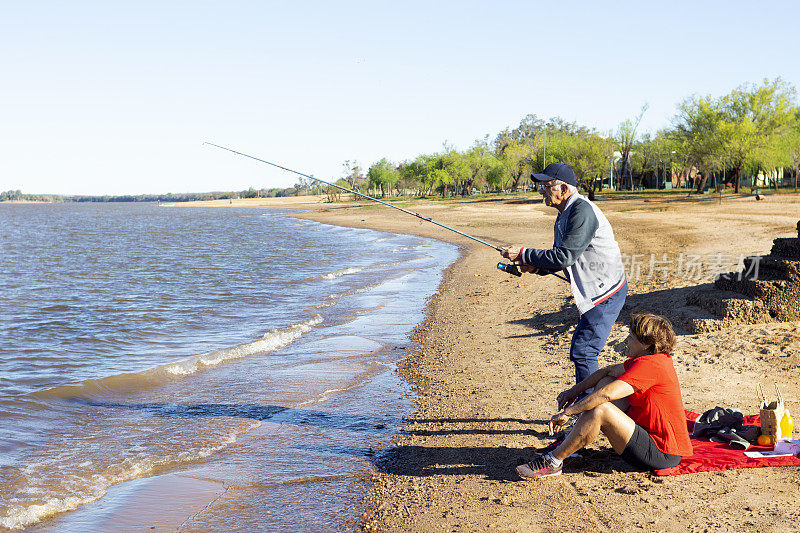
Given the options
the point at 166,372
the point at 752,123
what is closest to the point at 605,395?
the point at 166,372

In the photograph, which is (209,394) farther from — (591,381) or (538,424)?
(591,381)

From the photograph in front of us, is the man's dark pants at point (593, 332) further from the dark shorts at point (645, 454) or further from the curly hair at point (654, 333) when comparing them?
the dark shorts at point (645, 454)

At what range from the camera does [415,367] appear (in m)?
8.09

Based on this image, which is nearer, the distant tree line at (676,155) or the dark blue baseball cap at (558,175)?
the dark blue baseball cap at (558,175)

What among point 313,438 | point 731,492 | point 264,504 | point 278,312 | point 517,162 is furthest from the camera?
point 517,162

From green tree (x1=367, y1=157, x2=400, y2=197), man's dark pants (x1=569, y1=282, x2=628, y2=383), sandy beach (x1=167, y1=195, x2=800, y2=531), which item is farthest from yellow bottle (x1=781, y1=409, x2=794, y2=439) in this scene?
green tree (x1=367, y1=157, x2=400, y2=197)

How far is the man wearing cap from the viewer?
443cm

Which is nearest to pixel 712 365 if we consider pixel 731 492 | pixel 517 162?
pixel 731 492

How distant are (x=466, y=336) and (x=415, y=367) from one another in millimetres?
1625

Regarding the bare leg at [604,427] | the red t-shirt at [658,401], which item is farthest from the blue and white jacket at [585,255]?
the bare leg at [604,427]

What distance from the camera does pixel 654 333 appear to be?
3953 mm

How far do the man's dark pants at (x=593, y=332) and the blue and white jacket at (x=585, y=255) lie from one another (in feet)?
0.17

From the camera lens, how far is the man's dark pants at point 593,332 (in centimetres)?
451

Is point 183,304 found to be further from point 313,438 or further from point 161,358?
point 313,438
